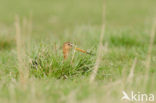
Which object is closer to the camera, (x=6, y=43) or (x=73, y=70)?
(x=73, y=70)

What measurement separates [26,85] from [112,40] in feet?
9.74

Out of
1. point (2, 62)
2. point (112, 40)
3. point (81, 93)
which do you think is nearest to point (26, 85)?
point (81, 93)

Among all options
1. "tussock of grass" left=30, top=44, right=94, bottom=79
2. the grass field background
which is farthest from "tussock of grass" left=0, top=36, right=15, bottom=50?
"tussock of grass" left=30, top=44, right=94, bottom=79

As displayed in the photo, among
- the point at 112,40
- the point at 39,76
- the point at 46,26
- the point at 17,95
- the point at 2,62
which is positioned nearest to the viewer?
the point at 17,95

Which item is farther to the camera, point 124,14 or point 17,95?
point 124,14

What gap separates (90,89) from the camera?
9.07 feet

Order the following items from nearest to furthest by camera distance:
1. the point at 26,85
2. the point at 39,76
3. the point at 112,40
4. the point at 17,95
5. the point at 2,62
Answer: the point at 17,95
the point at 26,85
the point at 39,76
the point at 2,62
the point at 112,40

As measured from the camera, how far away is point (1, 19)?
9742 millimetres

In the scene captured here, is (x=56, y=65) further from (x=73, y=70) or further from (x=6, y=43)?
(x=6, y=43)

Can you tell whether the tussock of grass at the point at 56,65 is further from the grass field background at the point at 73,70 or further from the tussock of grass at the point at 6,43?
the tussock of grass at the point at 6,43

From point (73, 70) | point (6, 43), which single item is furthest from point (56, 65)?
point (6, 43)

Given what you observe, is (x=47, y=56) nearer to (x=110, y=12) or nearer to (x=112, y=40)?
(x=112, y=40)

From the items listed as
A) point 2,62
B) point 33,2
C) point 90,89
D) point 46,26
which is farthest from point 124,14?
point 90,89

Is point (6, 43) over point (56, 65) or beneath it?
beneath
